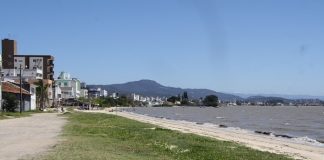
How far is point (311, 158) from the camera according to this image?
33625mm

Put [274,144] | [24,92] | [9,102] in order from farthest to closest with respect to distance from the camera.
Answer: [24,92]
[9,102]
[274,144]

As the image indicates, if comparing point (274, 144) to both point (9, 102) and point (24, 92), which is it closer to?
point (9, 102)

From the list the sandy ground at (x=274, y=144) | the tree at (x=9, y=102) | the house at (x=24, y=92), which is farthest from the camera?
the house at (x=24, y=92)

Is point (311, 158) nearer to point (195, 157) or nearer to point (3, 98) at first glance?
point (195, 157)

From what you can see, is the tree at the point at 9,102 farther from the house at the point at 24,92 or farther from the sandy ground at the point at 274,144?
the sandy ground at the point at 274,144

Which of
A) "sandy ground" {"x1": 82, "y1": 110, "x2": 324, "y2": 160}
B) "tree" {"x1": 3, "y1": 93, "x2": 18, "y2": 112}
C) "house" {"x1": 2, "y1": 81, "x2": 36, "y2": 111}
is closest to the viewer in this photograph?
"sandy ground" {"x1": 82, "y1": 110, "x2": 324, "y2": 160}

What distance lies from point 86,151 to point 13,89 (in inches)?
3646

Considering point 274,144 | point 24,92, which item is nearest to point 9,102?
point 24,92

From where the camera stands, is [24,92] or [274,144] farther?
[24,92]

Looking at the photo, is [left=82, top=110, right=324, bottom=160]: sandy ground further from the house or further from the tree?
the house

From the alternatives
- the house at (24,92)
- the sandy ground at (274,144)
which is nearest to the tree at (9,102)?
the house at (24,92)

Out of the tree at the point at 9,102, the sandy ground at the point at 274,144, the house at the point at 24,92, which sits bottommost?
the sandy ground at the point at 274,144

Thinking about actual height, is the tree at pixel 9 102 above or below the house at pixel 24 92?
below

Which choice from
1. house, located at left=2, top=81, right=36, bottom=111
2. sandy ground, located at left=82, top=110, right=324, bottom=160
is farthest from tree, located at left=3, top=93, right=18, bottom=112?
sandy ground, located at left=82, top=110, right=324, bottom=160
